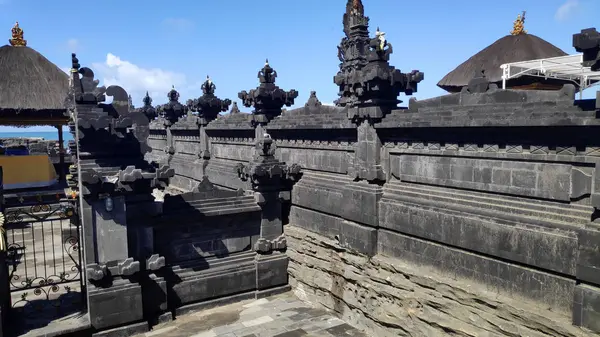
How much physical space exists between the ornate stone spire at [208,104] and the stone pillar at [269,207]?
633 centimetres

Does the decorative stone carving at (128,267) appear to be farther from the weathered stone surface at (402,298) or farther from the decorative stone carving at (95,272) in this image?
the weathered stone surface at (402,298)

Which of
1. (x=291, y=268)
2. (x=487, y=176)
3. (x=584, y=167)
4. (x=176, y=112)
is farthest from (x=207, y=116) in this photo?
(x=584, y=167)

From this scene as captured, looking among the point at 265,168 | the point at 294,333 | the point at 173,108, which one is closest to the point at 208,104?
the point at 173,108

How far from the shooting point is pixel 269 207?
12617mm

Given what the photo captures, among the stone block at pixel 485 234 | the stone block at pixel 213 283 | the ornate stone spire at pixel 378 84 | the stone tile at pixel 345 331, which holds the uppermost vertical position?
the ornate stone spire at pixel 378 84

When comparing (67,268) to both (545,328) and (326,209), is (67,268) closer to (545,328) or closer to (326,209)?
(326,209)

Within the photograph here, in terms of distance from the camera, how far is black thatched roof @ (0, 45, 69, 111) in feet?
78.5

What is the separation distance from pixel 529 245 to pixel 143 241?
850cm

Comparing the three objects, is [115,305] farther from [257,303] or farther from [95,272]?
[257,303]

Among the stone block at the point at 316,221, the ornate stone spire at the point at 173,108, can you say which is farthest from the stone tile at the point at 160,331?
the ornate stone spire at the point at 173,108

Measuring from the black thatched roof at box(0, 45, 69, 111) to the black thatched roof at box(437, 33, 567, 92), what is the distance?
74.5ft

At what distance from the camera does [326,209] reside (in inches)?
461

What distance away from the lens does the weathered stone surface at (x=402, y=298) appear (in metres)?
7.16

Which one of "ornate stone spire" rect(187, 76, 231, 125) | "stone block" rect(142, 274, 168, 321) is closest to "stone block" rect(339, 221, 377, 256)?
"stone block" rect(142, 274, 168, 321)
